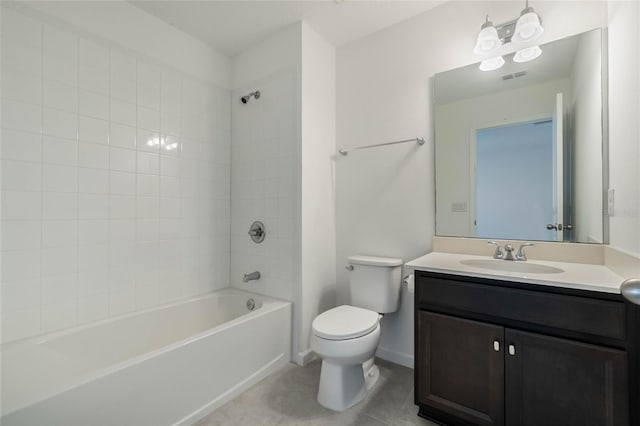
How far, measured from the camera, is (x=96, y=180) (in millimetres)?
1742

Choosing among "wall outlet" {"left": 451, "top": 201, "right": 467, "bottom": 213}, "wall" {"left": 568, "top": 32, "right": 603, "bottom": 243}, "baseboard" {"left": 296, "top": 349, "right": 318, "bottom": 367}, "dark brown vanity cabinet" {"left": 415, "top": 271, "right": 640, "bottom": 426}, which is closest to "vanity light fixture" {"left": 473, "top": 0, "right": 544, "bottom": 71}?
"wall" {"left": 568, "top": 32, "right": 603, "bottom": 243}

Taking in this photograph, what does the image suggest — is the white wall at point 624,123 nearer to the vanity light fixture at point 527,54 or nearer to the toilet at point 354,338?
the vanity light fixture at point 527,54

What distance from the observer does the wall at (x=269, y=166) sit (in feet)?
6.92

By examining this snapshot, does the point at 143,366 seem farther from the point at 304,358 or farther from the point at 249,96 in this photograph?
the point at 249,96

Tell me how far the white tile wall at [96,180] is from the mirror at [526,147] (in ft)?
6.17

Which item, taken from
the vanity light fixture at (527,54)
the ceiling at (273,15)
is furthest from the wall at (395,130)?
the vanity light fixture at (527,54)

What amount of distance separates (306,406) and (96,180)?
186cm

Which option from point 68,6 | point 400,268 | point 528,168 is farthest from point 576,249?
point 68,6

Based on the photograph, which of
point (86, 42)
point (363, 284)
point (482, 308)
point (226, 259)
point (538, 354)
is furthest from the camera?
point (226, 259)

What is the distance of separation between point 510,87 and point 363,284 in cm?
153

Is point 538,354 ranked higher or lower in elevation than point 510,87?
lower

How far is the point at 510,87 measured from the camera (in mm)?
1654

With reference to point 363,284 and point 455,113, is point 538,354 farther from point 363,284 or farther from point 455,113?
point 455,113

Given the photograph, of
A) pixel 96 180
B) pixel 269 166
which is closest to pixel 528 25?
pixel 269 166
